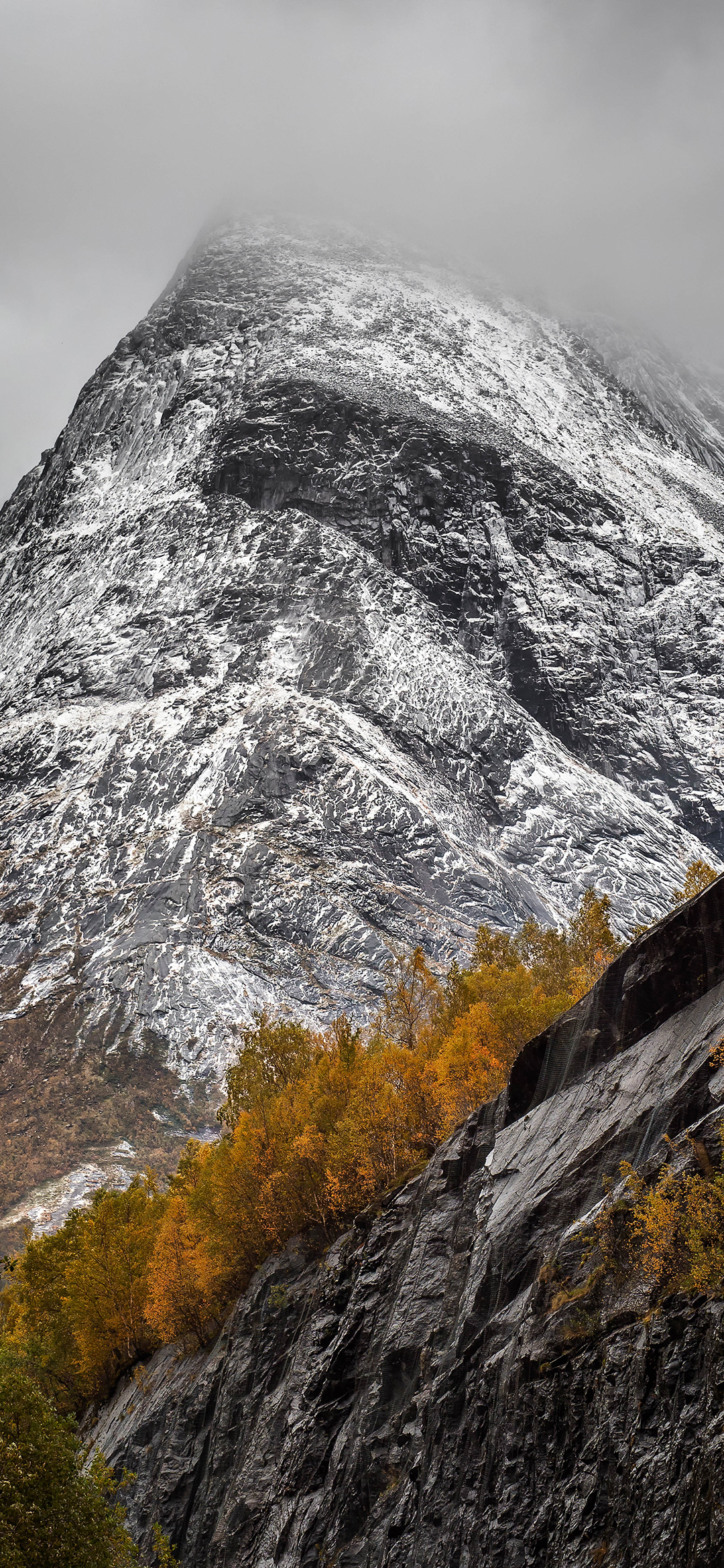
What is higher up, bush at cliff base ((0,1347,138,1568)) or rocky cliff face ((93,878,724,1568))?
bush at cliff base ((0,1347,138,1568))

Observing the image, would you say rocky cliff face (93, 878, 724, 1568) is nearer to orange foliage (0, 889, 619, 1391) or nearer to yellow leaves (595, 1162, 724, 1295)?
yellow leaves (595, 1162, 724, 1295)

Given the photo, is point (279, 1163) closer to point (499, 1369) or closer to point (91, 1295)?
point (91, 1295)

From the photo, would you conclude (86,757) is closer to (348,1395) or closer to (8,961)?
(8,961)

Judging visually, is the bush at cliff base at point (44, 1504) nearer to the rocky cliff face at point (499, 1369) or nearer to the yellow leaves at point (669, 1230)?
the rocky cliff face at point (499, 1369)

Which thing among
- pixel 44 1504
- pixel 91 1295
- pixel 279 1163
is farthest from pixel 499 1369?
pixel 91 1295

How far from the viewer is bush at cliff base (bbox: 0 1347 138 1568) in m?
23.9

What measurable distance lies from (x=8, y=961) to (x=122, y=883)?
21421mm

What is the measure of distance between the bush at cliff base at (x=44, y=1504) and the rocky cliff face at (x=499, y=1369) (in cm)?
770

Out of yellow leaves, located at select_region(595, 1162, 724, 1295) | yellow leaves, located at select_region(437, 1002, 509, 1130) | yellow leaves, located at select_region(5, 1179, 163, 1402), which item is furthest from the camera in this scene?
yellow leaves, located at select_region(5, 1179, 163, 1402)

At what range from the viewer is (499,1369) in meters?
26.1

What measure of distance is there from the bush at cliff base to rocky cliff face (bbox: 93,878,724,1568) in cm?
770

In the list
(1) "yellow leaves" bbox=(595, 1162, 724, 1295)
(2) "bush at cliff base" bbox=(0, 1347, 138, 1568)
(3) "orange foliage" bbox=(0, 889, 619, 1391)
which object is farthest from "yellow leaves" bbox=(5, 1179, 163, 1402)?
(1) "yellow leaves" bbox=(595, 1162, 724, 1295)

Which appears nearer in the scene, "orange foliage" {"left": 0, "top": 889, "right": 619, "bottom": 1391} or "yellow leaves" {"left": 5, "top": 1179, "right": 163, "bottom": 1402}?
"orange foliage" {"left": 0, "top": 889, "right": 619, "bottom": 1391}

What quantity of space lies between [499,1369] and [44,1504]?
36.9ft
